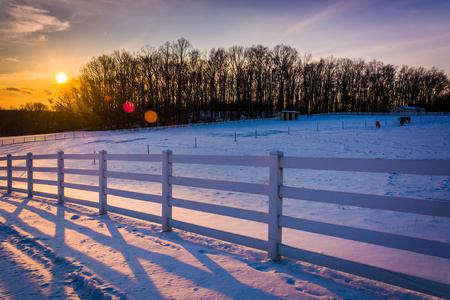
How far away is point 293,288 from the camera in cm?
303

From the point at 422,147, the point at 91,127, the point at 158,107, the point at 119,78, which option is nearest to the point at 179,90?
the point at 158,107

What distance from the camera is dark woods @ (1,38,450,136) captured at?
60.8 metres

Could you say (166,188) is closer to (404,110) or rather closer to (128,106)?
(128,106)

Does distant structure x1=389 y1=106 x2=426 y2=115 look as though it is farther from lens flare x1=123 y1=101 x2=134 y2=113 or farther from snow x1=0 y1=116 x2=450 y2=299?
snow x1=0 y1=116 x2=450 y2=299

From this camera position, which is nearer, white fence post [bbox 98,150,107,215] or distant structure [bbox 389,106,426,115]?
white fence post [bbox 98,150,107,215]

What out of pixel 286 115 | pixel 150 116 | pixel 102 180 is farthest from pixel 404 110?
pixel 102 180

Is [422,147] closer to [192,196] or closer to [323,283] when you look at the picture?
[192,196]

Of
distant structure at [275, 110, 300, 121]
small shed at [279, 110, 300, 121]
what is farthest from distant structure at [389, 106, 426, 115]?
small shed at [279, 110, 300, 121]

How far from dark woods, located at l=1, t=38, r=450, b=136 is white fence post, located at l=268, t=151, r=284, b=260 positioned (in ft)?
195

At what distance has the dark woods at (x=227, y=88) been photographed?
6084 centimetres

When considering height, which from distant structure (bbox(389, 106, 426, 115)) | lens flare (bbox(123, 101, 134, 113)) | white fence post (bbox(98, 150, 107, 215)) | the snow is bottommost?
the snow

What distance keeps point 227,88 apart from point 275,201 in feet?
220

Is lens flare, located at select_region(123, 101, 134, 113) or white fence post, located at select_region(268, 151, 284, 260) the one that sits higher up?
lens flare, located at select_region(123, 101, 134, 113)

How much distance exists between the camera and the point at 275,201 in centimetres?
365
